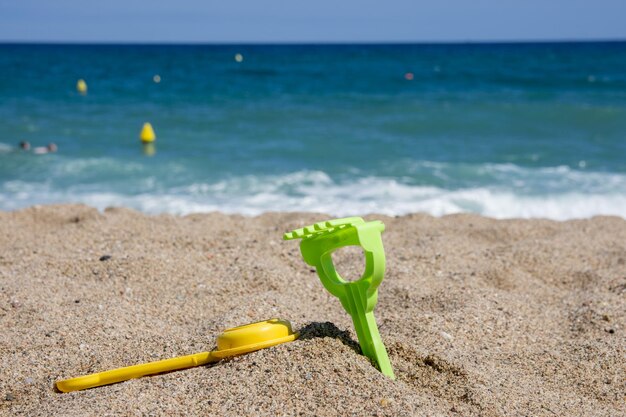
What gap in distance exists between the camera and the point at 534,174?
9.12m

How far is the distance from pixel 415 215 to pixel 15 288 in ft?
10.7

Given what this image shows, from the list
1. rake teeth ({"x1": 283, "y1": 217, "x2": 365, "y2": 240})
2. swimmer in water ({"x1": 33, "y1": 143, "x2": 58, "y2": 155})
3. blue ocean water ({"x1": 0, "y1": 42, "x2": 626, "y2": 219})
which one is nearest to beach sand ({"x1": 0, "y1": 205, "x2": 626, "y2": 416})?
rake teeth ({"x1": 283, "y1": 217, "x2": 365, "y2": 240})

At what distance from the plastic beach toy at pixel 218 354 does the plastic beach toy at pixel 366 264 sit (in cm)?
27

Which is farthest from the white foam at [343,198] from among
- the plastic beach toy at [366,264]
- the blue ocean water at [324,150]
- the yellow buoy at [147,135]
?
the plastic beach toy at [366,264]

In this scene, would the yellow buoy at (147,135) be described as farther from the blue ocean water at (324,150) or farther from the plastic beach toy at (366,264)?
the plastic beach toy at (366,264)

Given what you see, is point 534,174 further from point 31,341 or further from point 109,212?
point 31,341

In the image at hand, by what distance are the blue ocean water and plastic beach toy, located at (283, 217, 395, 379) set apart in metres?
4.21

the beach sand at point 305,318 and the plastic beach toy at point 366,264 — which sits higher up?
the plastic beach toy at point 366,264

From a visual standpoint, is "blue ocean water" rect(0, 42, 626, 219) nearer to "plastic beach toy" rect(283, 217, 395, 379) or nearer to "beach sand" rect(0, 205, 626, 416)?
"beach sand" rect(0, 205, 626, 416)

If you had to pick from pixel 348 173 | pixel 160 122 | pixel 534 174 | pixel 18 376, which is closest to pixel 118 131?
pixel 160 122

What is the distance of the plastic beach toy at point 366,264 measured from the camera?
253 cm

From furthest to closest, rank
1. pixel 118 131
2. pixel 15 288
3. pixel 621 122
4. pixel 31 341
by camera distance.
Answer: pixel 621 122
pixel 118 131
pixel 15 288
pixel 31 341

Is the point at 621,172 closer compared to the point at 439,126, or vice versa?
the point at 621,172

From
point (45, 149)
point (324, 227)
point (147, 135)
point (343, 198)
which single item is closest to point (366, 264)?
point (324, 227)
